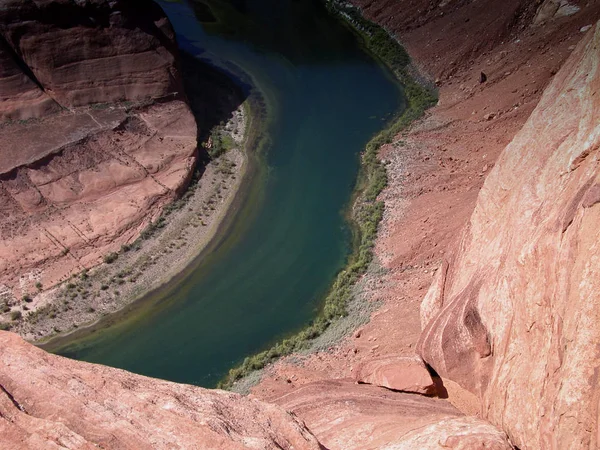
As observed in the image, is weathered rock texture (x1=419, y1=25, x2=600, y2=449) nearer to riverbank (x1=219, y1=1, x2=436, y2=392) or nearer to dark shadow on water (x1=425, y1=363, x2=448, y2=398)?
dark shadow on water (x1=425, y1=363, x2=448, y2=398)

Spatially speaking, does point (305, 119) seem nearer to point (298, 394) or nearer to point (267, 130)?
point (267, 130)

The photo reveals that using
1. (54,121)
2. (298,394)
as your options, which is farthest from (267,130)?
(298,394)

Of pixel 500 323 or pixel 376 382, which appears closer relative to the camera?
pixel 500 323

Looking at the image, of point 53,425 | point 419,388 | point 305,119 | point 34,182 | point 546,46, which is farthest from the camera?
point 305,119

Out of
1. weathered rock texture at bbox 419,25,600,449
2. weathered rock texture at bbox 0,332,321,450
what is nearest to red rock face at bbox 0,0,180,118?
weathered rock texture at bbox 0,332,321,450

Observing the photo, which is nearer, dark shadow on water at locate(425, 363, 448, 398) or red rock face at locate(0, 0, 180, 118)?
dark shadow on water at locate(425, 363, 448, 398)

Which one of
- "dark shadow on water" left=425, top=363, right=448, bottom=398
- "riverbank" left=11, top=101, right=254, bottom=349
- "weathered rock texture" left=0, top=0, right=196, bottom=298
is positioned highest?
"weathered rock texture" left=0, top=0, right=196, bottom=298

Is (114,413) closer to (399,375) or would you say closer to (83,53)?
(399,375)
